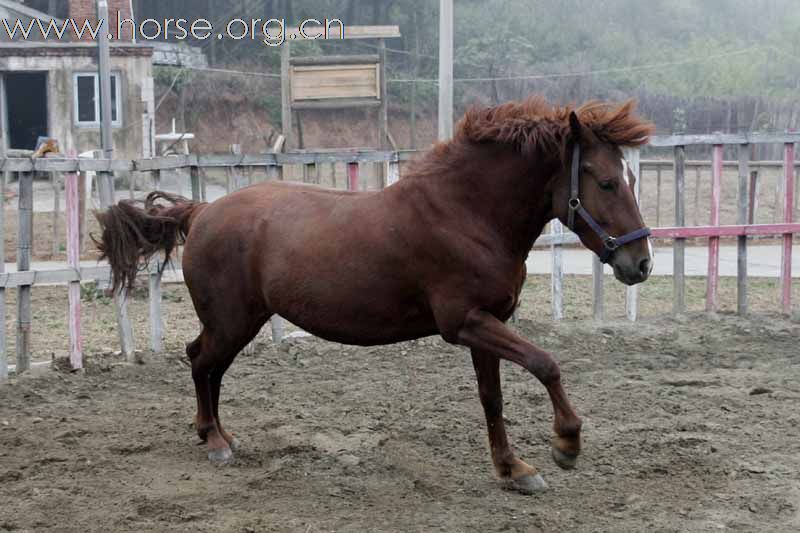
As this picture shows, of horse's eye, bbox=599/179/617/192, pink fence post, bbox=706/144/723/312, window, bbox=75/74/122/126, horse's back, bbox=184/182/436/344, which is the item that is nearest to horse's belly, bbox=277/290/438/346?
horse's back, bbox=184/182/436/344

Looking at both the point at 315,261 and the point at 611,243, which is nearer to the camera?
the point at 611,243

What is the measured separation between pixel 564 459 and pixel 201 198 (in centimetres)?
479

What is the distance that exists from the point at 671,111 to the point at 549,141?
26218 millimetres

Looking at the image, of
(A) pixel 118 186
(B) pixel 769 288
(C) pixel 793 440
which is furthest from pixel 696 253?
(A) pixel 118 186

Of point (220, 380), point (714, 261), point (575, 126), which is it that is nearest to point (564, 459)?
point (575, 126)

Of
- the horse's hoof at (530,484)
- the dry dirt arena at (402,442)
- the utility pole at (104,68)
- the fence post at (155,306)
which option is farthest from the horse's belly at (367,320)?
the utility pole at (104,68)

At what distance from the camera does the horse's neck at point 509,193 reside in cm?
485

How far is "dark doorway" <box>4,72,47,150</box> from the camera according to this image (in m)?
28.7

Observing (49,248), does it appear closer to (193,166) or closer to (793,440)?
(193,166)

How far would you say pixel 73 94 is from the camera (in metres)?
25.4

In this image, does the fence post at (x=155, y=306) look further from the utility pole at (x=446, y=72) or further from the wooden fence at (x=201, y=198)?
the utility pole at (x=446, y=72)

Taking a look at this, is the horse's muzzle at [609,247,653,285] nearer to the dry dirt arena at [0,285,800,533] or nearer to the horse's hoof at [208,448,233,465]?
the dry dirt arena at [0,285,800,533]

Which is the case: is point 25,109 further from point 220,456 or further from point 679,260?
point 220,456

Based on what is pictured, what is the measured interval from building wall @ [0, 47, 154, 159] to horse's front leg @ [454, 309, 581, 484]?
2163cm
